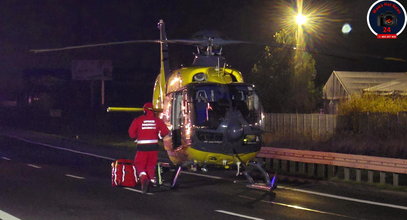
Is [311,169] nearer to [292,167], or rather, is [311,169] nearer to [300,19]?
[292,167]

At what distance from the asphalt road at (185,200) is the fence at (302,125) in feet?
25.9

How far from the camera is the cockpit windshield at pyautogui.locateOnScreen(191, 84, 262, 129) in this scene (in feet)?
46.1

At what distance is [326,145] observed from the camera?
72.4 ft

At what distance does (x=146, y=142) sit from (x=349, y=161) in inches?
222

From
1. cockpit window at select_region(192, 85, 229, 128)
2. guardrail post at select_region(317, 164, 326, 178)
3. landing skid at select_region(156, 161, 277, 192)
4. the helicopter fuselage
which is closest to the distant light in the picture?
guardrail post at select_region(317, 164, 326, 178)

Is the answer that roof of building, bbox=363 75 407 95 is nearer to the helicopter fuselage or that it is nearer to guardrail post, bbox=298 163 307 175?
guardrail post, bbox=298 163 307 175

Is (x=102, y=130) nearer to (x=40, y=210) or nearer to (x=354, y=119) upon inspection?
(x=354, y=119)

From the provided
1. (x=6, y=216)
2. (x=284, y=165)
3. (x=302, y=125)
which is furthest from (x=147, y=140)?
(x=302, y=125)

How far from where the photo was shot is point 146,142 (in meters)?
14.3

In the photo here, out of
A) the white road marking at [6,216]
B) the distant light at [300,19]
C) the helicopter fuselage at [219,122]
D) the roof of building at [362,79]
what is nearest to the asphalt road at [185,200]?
the white road marking at [6,216]

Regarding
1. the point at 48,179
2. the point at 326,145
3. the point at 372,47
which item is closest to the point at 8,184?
the point at 48,179

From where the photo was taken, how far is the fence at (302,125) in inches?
1027

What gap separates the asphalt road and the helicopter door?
125 cm

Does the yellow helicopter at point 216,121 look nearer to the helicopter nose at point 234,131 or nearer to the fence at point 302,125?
the helicopter nose at point 234,131
